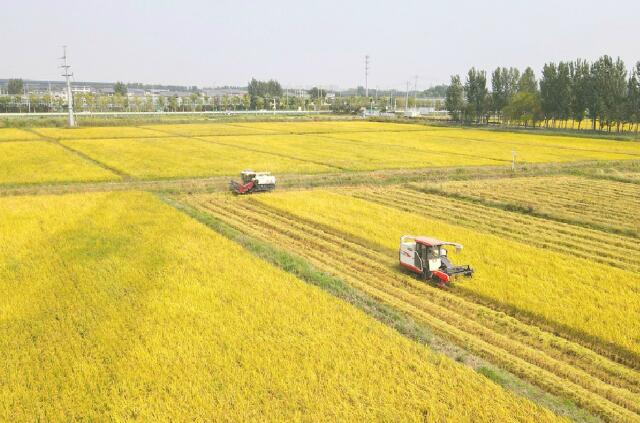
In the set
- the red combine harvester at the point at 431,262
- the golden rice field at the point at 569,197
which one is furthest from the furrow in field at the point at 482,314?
the golden rice field at the point at 569,197

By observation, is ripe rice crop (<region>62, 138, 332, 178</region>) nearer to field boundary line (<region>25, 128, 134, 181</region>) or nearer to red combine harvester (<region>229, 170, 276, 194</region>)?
field boundary line (<region>25, 128, 134, 181</region>)

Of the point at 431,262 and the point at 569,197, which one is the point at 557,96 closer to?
the point at 569,197

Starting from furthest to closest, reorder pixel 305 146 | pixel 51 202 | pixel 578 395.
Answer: pixel 305 146 < pixel 51 202 < pixel 578 395

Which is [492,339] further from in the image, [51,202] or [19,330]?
[51,202]

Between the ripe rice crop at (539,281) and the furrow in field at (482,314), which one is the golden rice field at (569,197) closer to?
the ripe rice crop at (539,281)

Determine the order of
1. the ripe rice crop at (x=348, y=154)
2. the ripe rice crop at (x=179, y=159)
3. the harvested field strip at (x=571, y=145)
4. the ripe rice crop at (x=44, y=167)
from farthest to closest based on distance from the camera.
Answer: the harvested field strip at (x=571, y=145)
the ripe rice crop at (x=348, y=154)
the ripe rice crop at (x=179, y=159)
the ripe rice crop at (x=44, y=167)

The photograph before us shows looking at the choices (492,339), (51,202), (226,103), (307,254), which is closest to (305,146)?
(51,202)

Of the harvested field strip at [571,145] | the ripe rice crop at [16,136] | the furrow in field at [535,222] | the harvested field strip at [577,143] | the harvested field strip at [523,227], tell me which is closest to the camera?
the harvested field strip at [523,227]

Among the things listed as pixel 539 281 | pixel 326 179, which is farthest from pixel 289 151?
pixel 539 281
